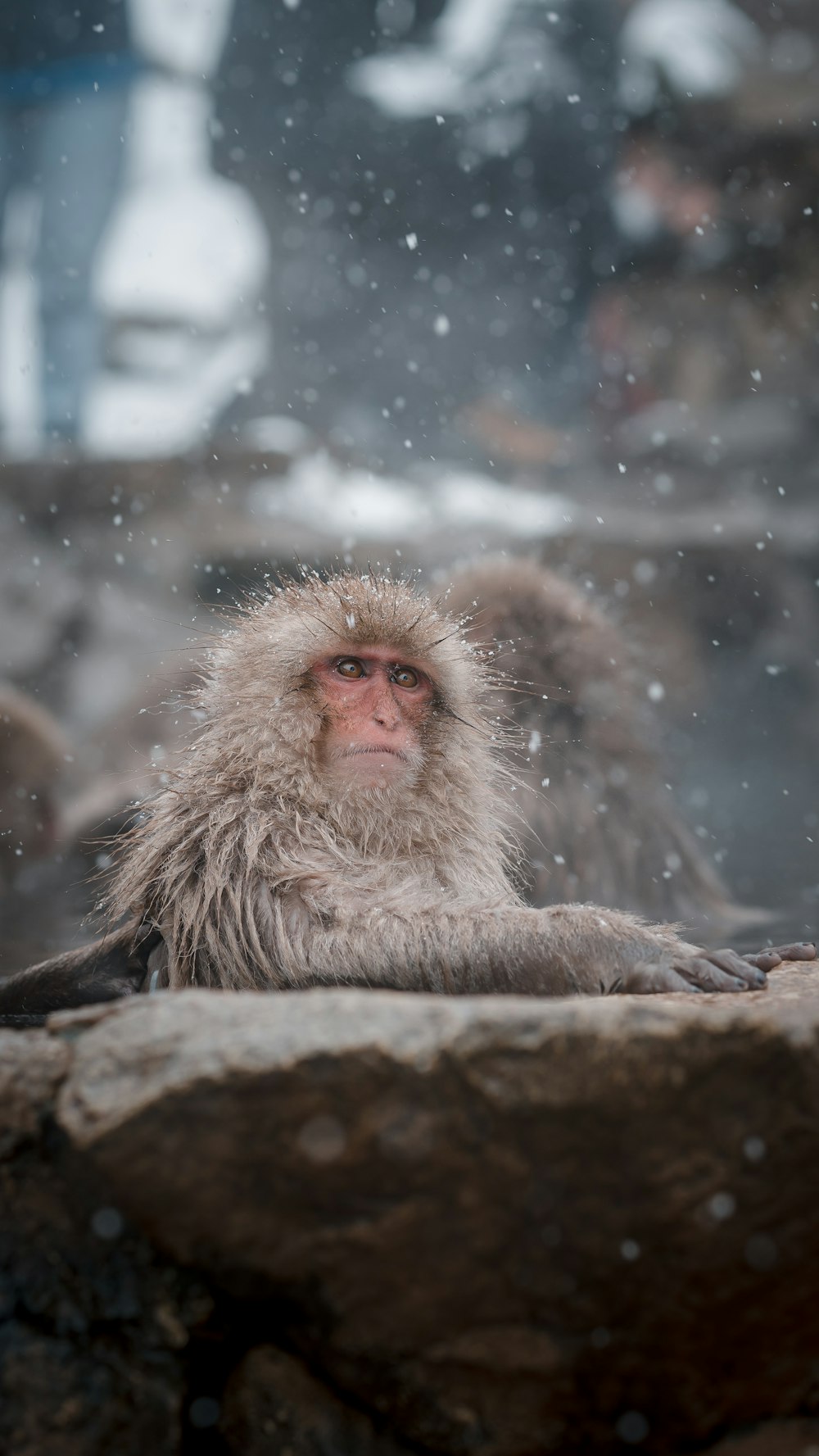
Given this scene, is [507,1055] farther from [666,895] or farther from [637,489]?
[637,489]

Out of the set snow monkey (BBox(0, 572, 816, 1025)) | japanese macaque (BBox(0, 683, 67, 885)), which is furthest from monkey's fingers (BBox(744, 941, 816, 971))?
japanese macaque (BBox(0, 683, 67, 885))

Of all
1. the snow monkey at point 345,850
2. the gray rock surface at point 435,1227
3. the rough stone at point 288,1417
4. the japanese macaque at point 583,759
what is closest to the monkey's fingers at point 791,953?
the snow monkey at point 345,850

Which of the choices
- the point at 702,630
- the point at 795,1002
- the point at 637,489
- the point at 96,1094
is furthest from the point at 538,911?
the point at 637,489

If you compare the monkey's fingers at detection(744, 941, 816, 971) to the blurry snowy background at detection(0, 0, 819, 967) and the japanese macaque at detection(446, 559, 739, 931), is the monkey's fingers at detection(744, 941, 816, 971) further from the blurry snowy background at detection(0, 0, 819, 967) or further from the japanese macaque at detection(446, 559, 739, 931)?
the blurry snowy background at detection(0, 0, 819, 967)

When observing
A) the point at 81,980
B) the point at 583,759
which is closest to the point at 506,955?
the point at 81,980

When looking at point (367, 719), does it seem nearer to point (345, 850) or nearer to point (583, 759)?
point (345, 850)

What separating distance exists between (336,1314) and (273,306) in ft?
38.1

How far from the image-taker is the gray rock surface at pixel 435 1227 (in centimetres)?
138

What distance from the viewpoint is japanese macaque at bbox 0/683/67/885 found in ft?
18.2

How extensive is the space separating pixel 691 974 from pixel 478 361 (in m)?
10.9

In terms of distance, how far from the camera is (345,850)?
2.59 meters

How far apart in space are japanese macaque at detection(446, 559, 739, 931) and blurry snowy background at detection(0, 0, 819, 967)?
2959mm

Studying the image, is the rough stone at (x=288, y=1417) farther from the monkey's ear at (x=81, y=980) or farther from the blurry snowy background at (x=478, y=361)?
the blurry snowy background at (x=478, y=361)

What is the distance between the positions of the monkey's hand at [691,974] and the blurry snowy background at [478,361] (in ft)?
17.7
